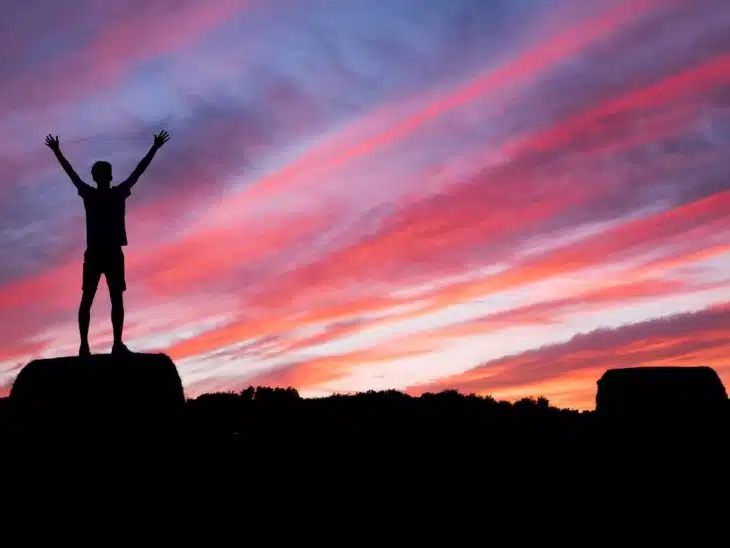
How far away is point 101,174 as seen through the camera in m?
14.4

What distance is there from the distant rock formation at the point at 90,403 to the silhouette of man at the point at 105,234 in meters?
0.42

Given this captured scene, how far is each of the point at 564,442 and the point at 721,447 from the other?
1039 cm

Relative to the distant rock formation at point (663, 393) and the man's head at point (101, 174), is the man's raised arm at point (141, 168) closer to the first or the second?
the man's head at point (101, 174)

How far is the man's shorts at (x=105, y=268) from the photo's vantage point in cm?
1453

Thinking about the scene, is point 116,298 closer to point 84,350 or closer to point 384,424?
point 84,350

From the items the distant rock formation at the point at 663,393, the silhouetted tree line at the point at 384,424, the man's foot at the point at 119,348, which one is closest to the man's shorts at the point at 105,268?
the man's foot at the point at 119,348

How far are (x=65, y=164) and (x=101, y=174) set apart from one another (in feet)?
1.78

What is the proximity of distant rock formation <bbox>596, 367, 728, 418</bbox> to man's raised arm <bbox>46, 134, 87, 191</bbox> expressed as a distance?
9.81 metres

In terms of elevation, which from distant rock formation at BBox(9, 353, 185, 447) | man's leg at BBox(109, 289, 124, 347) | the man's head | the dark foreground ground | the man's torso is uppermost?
the man's head

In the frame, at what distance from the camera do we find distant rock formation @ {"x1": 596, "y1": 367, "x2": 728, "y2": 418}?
1734 centimetres

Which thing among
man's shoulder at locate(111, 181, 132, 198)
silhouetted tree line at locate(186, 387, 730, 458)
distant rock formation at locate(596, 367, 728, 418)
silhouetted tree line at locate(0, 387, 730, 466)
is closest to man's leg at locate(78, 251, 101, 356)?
man's shoulder at locate(111, 181, 132, 198)

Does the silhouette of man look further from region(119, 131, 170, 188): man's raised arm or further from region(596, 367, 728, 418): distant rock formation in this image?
region(596, 367, 728, 418): distant rock formation

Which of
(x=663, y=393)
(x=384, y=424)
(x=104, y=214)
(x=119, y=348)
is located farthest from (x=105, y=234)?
(x=384, y=424)

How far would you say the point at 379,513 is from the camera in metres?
20.0
